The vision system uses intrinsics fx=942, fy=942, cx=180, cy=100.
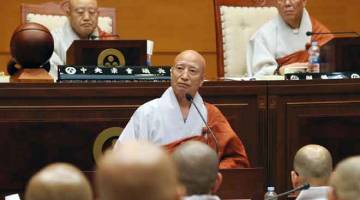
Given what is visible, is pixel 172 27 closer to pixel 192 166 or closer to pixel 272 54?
pixel 272 54

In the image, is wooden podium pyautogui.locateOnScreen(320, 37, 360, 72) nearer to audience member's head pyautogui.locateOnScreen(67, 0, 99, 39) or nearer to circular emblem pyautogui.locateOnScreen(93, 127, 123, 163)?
circular emblem pyautogui.locateOnScreen(93, 127, 123, 163)

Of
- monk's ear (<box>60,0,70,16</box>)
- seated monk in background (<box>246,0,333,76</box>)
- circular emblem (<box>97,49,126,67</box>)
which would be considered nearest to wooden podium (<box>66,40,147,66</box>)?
circular emblem (<box>97,49,126,67</box>)

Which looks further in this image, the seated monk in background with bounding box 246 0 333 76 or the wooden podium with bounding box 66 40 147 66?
the seated monk in background with bounding box 246 0 333 76

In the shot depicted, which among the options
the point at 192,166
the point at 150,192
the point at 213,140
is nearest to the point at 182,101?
the point at 213,140

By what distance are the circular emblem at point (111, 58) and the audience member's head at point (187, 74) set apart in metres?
0.59

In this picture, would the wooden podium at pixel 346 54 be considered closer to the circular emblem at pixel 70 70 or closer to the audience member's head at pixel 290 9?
the audience member's head at pixel 290 9

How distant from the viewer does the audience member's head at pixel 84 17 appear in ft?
23.7

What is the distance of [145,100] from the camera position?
18.8ft

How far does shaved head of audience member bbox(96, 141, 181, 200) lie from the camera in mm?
1900

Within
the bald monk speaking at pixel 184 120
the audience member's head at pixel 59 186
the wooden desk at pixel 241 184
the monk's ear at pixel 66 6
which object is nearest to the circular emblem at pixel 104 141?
the bald monk speaking at pixel 184 120

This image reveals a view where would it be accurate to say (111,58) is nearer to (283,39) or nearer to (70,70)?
(70,70)

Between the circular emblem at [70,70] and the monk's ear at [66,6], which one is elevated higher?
the monk's ear at [66,6]

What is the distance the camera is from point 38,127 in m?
5.61

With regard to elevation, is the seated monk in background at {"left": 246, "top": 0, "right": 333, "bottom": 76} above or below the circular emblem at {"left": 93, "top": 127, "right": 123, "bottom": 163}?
above
